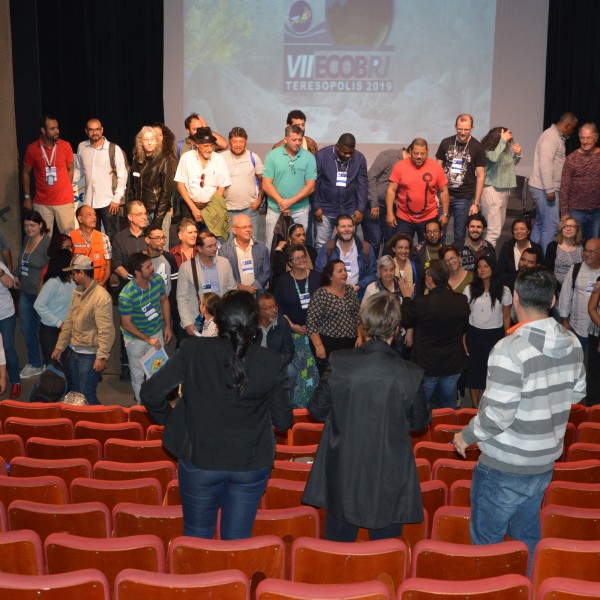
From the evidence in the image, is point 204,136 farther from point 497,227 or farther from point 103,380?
point 497,227

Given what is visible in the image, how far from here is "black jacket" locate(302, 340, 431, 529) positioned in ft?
9.70

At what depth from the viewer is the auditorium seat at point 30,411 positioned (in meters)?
5.21

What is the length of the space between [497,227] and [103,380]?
4.44 metres

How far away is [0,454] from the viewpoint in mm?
4422

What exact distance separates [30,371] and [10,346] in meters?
0.83

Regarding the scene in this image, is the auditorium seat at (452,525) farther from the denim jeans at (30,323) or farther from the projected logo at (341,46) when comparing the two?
the projected logo at (341,46)

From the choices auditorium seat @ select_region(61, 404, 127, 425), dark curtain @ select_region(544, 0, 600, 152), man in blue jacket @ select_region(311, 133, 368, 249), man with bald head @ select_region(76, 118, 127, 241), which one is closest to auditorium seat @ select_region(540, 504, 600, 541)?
auditorium seat @ select_region(61, 404, 127, 425)

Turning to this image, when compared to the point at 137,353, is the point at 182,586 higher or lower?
higher

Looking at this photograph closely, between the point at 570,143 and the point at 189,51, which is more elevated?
the point at 189,51

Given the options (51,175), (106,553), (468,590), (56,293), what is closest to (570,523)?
(468,590)

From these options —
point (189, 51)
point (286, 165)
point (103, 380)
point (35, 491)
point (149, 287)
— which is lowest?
point (103, 380)

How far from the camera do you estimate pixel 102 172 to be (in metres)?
8.84

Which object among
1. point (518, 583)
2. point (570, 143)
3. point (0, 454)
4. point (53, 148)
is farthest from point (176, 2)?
point (518, 583)

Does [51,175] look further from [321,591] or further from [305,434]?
[321,591]
